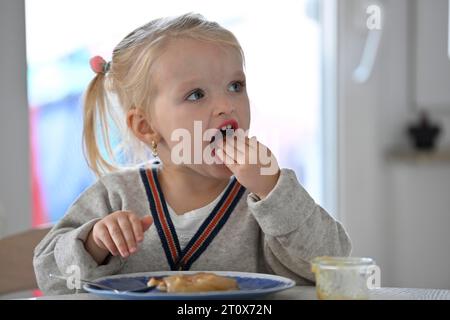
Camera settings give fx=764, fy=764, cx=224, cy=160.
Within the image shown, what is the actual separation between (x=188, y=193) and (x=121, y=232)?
1.00 ft

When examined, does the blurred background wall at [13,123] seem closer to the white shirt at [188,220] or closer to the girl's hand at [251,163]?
the white shirt at [188,220]

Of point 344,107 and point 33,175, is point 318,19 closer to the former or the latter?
point 344,107

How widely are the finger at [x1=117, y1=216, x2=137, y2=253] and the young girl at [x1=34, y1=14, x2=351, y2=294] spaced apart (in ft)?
0.04

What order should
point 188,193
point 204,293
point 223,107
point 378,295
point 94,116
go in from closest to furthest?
1. point 204,293
2. point 378,295
3. point 223,107
4. point 188,193
5. point 94,116

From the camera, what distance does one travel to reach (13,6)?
6.11 ft

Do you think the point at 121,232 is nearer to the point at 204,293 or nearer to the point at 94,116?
the point at 204,293

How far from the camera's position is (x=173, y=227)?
1.19 meters

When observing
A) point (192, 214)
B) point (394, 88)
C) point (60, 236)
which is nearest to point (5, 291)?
point (60, 236)

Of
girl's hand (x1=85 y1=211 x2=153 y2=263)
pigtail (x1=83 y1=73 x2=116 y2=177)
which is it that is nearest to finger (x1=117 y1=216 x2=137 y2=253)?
girl's hand (x1=85 y1=211 x2=153 y2=263)

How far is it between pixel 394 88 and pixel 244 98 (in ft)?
7.07

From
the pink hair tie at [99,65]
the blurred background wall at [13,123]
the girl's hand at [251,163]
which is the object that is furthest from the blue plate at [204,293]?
the blurred background wall at [13,123]

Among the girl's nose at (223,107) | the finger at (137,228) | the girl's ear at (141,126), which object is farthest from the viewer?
the girl's ear at (141,126)

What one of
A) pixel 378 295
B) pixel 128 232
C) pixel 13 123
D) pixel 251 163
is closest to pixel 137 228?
pixel 128 232

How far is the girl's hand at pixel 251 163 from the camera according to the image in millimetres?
1023
